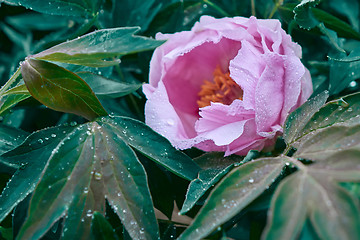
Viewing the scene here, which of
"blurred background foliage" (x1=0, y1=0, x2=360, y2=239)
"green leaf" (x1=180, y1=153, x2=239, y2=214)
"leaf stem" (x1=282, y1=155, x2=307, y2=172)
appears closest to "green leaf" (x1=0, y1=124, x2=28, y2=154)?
"blurred background foliage" (x1=0, y1=0, x2=360, y2=239)

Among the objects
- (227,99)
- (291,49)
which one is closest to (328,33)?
(291,49)

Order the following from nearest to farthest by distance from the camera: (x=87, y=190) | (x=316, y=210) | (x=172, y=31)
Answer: (x=316, y=210) → (x=87, y=190) → (x=172, y=31)

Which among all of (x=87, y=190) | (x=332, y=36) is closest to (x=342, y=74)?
(x=332, y=36)

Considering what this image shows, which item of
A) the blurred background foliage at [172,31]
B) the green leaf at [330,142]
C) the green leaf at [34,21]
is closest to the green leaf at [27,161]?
the blurred background foliage at [172,31]

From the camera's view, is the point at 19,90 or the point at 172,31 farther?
the point at 172,31

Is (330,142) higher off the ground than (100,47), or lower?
lower

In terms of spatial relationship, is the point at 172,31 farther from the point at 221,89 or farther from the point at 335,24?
the point at 335,24

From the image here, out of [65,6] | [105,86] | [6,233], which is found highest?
[65,6]
